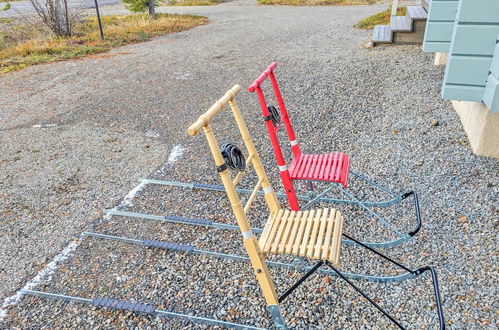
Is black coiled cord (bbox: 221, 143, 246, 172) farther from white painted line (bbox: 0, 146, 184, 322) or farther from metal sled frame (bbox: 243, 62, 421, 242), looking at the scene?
white painted line (bbox: 0, 146, 184, 322)

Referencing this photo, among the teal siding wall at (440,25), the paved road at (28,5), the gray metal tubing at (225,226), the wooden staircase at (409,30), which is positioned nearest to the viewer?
the gray metal tubing at (225,226)

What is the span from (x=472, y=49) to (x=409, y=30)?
5198 mm

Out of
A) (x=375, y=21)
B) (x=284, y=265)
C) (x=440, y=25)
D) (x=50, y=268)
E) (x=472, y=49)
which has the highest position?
(x=472, y=49)

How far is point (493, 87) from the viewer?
3.47m

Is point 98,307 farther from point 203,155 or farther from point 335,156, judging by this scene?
point 203,155

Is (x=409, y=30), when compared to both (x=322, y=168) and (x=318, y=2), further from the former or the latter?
(x=318, y=2)

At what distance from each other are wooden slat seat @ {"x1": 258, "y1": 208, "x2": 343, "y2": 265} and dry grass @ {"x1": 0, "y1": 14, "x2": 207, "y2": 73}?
378 inches

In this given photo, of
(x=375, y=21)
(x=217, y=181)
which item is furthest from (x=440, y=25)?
(x=375, y=21)

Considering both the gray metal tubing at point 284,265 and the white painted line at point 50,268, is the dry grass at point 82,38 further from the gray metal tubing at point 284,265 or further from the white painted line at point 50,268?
the gray metal tubing at point 284,265

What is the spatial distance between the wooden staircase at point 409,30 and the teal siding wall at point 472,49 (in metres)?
5.09

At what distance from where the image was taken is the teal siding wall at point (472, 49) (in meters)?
3.53

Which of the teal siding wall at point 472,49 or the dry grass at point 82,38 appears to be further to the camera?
the dry grass at point 82,38

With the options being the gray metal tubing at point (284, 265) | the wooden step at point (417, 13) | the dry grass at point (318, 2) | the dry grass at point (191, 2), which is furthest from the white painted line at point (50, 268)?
the dry grass at point (191, 2)

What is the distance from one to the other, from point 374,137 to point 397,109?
101 cm
